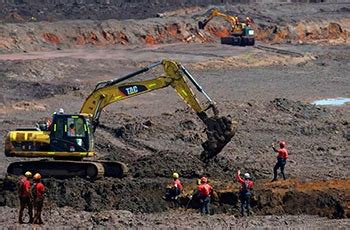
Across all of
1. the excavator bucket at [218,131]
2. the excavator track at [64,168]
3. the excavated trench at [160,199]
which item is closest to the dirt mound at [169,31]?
the excavator bucket at [218,131]

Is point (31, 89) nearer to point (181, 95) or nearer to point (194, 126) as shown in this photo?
point (194, 126)

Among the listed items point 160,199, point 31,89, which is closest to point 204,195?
point 160,199

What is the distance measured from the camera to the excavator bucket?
26.8 metres

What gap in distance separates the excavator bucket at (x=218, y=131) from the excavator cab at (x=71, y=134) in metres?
3.58

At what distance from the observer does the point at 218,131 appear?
2689 cm

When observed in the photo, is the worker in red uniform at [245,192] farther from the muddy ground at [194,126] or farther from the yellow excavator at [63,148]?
the yellow excavator at [63,148]

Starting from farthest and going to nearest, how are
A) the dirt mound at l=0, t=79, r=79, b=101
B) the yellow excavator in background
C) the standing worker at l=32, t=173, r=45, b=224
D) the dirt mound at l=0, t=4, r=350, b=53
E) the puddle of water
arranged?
the yellow excavator in background, the dirt mound at l=0, t=4, r=350, b=53, the puddle of water, the dirt mound at l=0, t=79, r=79, b=101, the standing worker at l=32, t=173, r=45, b=224

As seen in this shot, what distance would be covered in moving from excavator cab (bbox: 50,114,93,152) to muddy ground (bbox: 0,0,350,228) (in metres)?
0.90

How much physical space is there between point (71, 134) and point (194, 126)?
9808mm

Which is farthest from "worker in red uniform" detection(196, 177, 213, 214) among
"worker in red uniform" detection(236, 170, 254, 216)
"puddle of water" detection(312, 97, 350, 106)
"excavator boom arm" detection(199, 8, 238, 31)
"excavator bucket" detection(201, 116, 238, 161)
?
"excavator boom arm" detection(199, 8, 238, 31)

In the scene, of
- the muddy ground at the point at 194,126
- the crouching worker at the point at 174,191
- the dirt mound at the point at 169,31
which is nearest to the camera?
the muddy ground at the point at 194,126

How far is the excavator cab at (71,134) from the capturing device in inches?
987

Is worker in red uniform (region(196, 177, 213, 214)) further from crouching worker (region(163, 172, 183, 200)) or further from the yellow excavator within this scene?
the yellow excavator

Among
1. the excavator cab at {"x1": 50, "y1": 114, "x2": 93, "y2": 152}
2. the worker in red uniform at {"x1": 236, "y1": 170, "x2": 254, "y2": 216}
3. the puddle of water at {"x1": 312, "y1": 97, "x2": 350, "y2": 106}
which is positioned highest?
the excavator cab at {"x1": 50, "y1": 114, "x2": 93, "y2": 152}
